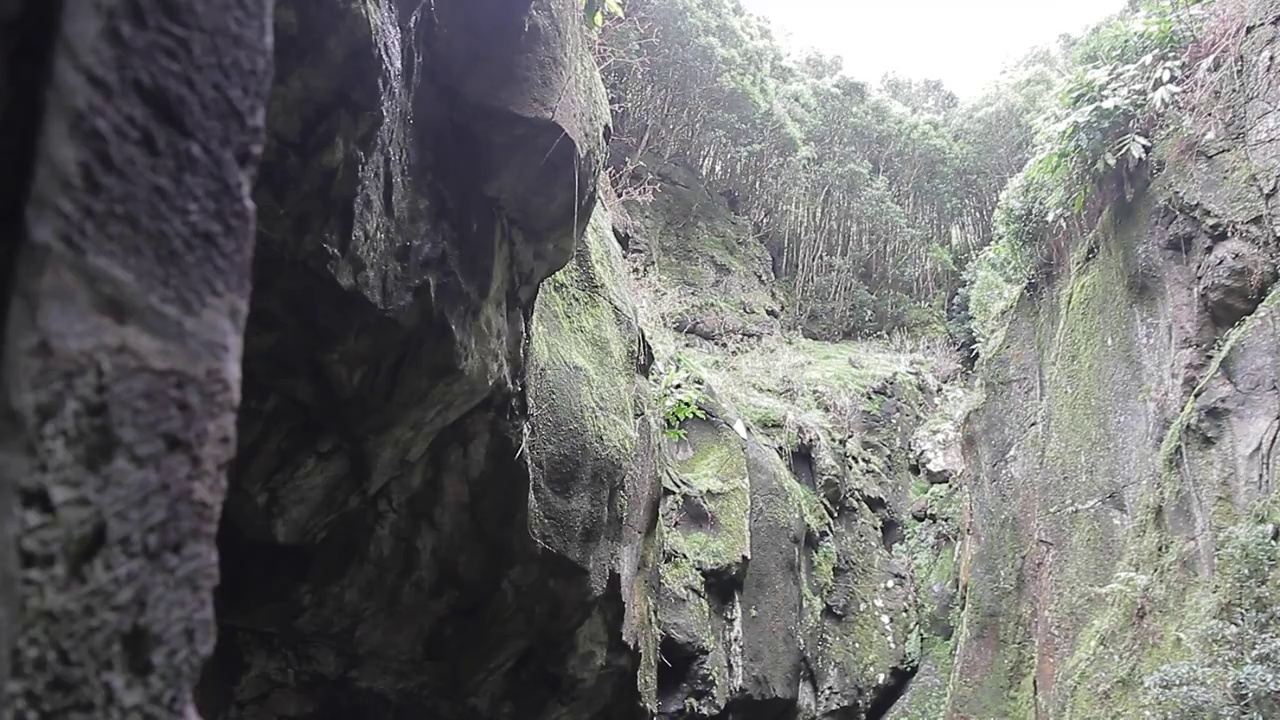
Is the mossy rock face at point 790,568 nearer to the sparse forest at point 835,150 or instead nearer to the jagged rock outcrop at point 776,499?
the jagged rock outcrop at point 776,499

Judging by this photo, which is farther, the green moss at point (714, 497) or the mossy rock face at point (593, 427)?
the green moss at point (714, 497)

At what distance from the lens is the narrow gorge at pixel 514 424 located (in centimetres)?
93

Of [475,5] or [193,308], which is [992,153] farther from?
[193,308]

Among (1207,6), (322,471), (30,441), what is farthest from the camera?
(1207,6)

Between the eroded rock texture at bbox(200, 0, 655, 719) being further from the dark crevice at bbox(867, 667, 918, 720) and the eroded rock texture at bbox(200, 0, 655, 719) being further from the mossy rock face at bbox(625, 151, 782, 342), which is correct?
the mossy rock face at bbox(625, 151, 782, 342)

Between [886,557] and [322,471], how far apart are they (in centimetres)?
955

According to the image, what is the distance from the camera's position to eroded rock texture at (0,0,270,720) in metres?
0.86

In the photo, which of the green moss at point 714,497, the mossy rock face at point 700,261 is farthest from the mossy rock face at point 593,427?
the mossy rock face at point 700,261

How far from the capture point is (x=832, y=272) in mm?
17609

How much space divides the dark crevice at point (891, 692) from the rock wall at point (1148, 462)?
6.18 feet

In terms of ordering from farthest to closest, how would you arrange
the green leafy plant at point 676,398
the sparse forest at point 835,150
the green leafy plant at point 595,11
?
the sparse forest at point 835,150
the green leafy plant at point 676,398
the green leafy plant at point 595,11

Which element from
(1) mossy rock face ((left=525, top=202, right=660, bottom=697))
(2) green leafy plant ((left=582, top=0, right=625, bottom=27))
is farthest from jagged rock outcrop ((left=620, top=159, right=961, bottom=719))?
(2) green leafy plant ((left=582, top=0, right=625, bottom=27))

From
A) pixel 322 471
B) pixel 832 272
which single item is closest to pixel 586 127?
pixel 322 471

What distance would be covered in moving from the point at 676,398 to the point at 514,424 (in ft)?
13.3
